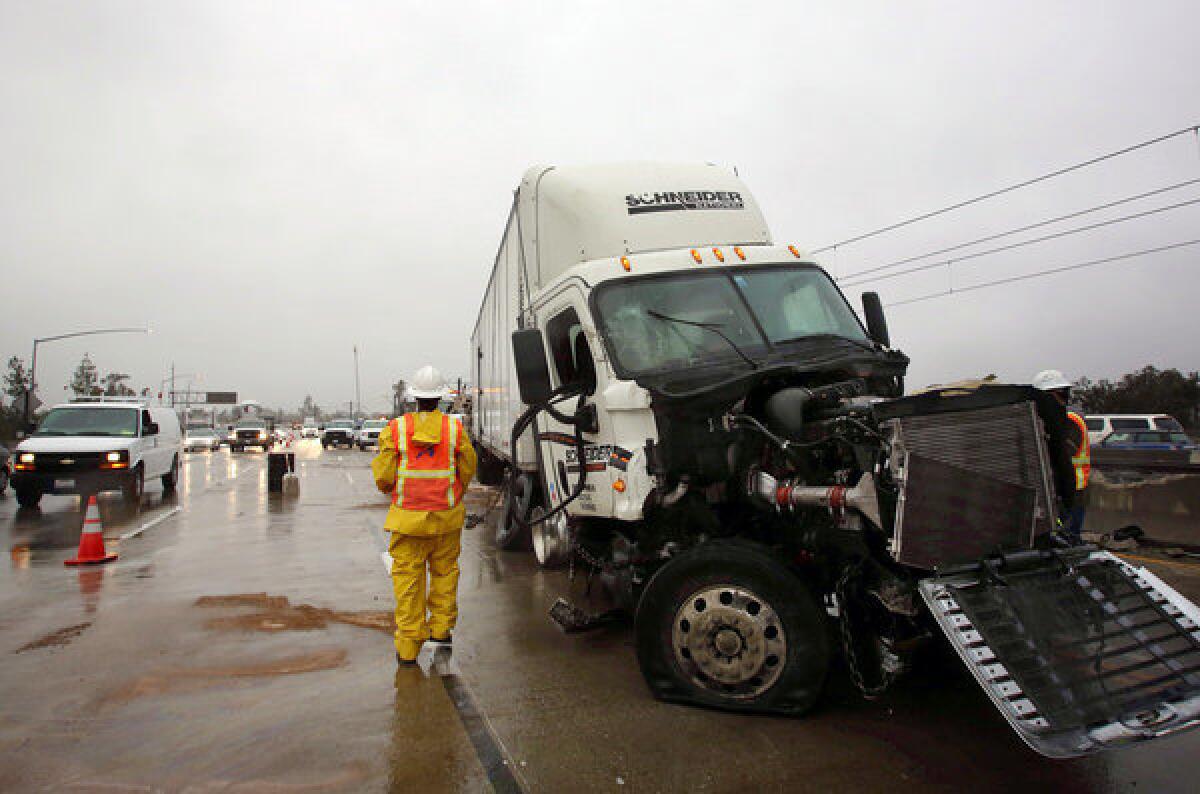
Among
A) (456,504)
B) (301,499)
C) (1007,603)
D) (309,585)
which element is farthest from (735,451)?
(301,499)

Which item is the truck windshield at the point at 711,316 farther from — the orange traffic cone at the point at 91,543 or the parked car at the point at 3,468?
the parked car at the point at 3,468

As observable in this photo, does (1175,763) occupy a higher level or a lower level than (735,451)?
lower

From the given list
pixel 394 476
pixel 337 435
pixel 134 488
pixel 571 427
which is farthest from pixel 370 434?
pixel 571 427

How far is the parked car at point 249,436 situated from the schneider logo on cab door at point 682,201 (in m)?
38.8

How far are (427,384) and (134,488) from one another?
33.8 feet

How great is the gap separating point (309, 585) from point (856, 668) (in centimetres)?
513

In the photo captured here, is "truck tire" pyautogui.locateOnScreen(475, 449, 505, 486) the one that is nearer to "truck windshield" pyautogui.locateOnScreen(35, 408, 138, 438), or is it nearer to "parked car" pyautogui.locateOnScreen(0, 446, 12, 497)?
"truck windshield" pyautogui.locateOnScreen(35, 408, 138, 438)

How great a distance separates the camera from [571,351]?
525 cm

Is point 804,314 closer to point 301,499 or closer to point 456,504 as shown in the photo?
point 456,504

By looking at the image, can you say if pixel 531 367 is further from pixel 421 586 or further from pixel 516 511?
pixel 516 511

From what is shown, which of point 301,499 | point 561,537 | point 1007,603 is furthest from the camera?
point 301,499

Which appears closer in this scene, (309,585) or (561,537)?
(561,537)

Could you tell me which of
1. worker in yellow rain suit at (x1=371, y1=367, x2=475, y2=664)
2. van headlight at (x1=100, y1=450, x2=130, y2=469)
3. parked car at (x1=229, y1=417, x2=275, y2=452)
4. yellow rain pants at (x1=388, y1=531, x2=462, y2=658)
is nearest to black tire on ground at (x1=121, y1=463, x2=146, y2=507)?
van headlight at (x1=100, y1=450, x2=130, y2=469)

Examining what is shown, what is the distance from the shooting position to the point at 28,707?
403cm
